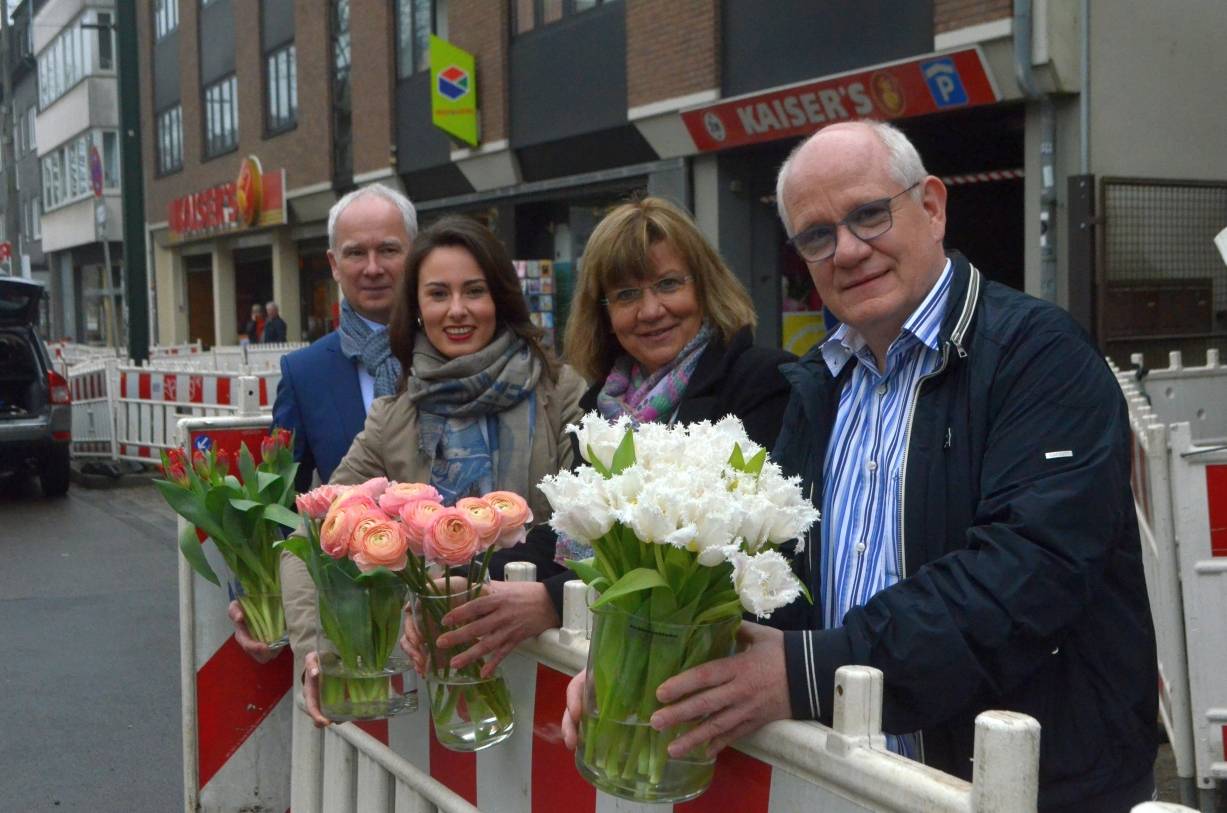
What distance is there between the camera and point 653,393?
8.43 feet

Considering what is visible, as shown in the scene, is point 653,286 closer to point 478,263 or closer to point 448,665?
point 478,263

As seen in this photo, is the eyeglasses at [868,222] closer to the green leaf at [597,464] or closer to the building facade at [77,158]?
the green leaf at [597,464]

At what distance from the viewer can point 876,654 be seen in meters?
1.61

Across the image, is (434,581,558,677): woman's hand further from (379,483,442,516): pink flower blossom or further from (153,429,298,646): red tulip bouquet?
(153,429,298,646): red tulip bouquet

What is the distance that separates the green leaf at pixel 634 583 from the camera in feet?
4.97

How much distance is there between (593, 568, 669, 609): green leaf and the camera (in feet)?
4.97

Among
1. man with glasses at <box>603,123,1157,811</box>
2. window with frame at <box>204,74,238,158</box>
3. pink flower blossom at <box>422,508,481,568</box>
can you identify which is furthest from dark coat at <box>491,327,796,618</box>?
window with frame at <box>204,74,238,158</box>

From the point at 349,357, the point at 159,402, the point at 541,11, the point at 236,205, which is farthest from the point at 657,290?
the point at 236,205

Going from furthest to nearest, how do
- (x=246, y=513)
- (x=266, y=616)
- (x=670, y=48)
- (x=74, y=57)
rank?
Result: (x=74, y=57) < (x=670, y=48) < (x=266, y=616) < (x=246, y=513)

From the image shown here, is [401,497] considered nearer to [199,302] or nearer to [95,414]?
[95,414]

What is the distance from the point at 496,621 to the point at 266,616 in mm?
1112

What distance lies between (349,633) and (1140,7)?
10392mm

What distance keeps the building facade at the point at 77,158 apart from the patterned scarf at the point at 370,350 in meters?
34.8

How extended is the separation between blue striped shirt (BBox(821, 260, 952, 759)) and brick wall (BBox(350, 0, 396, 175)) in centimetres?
1937
